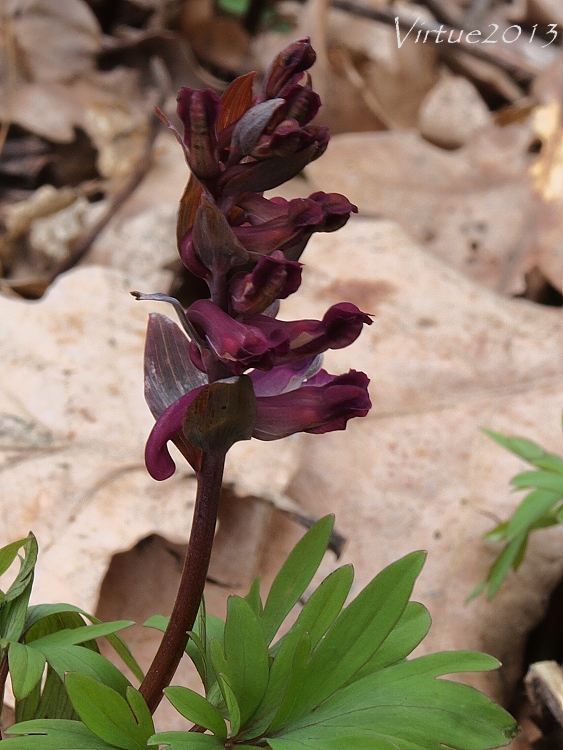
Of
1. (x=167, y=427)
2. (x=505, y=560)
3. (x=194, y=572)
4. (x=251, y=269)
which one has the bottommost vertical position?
(x=505, y=560)

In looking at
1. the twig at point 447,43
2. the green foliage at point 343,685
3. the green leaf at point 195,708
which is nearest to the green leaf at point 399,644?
the green foliage at point 343,685

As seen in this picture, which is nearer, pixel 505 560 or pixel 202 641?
pixel 202 641

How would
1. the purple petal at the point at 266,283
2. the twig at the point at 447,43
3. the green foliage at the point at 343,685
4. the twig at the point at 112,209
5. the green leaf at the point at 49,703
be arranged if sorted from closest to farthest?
the purple petal at the point at 266,283
the green foliage at the point at 343,685
the green leaf at the point at 49,703
the twig at the point at 112,209
the twig at the point at 447,43

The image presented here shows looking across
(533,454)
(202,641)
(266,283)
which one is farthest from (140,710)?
(533,454)

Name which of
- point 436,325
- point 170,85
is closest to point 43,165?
point 170,85

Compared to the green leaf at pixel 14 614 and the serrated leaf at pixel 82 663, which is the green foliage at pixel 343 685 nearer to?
the serrated leaf at pixel 82 663

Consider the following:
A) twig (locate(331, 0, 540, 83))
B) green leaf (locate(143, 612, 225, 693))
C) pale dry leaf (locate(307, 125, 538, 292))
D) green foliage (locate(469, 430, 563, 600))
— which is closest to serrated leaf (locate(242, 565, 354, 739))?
green leaf (locate(143, 612, 225, 693))

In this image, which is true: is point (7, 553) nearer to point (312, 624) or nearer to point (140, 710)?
point (140, 710)

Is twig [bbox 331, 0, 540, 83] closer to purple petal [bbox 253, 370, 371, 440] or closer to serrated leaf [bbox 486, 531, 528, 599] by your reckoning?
serrated leaf [bbox 486, 531, 528, 599]
